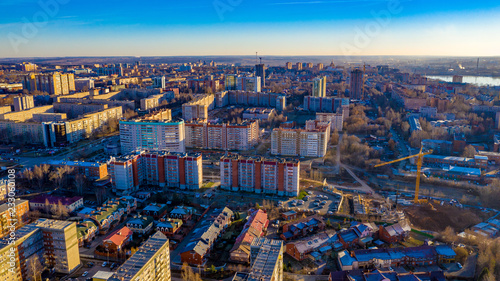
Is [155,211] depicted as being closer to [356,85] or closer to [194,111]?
[194,111]

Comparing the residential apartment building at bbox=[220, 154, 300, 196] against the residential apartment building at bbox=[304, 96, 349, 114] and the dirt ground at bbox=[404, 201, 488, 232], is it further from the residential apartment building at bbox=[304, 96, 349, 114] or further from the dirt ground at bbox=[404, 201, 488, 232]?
the residential apartment building at bbox=[304, 96, 349, 114]

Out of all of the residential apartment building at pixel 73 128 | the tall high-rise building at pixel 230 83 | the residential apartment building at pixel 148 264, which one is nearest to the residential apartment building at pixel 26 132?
the residential apartment building at pixel 73 128

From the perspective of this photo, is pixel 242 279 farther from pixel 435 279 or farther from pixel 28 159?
pixel 28 159

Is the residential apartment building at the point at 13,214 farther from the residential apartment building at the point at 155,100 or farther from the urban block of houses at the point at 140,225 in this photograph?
the residential apartment building at the point at 155,100

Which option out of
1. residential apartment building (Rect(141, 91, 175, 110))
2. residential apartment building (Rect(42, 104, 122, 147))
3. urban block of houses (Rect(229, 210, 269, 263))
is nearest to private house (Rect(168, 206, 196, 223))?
urban block of houses (Rect(229, 210, 269, 263))

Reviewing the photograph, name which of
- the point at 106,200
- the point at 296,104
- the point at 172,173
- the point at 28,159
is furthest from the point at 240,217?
the point at 296,104

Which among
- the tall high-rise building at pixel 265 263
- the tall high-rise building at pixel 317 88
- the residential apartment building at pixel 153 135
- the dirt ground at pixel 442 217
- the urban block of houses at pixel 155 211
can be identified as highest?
the tall high-rise building at pixel 317 88

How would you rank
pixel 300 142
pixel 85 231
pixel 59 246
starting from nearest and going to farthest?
pixel 59 246
pixel 85 231
pixel 300 142

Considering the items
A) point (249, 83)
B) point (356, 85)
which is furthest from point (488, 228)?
point (249, 83)
